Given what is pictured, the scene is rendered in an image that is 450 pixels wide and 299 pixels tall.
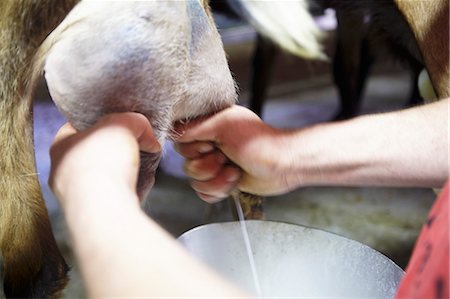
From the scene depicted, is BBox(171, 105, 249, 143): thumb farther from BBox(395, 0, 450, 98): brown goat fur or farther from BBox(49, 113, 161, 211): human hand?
→ BBox(395, 0, 450, 98): brown goat fur

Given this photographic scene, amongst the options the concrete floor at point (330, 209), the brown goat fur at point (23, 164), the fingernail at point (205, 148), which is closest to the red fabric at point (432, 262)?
the fingernail at point (205, 148)

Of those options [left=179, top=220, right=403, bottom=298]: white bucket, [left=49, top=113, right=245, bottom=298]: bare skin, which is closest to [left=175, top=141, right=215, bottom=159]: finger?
[left=179, top=220, right=403, bottom=298]: white bucket

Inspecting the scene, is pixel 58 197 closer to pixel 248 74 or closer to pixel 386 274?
pixel 386 274

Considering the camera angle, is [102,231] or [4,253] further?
[4,253]

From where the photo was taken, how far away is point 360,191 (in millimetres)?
1717

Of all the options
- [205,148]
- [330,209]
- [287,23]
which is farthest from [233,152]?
[330,209]

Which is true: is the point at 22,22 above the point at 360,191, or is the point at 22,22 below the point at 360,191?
above

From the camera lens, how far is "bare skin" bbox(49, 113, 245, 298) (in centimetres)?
39

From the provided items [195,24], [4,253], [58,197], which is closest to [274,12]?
[195,24]

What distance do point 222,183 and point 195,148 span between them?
0.16 ft

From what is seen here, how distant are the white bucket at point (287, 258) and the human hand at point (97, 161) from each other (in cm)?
29

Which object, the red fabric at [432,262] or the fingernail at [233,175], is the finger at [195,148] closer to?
the fingernail at [233,175]

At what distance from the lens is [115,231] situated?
416 millimetres

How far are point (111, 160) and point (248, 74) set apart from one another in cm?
219
